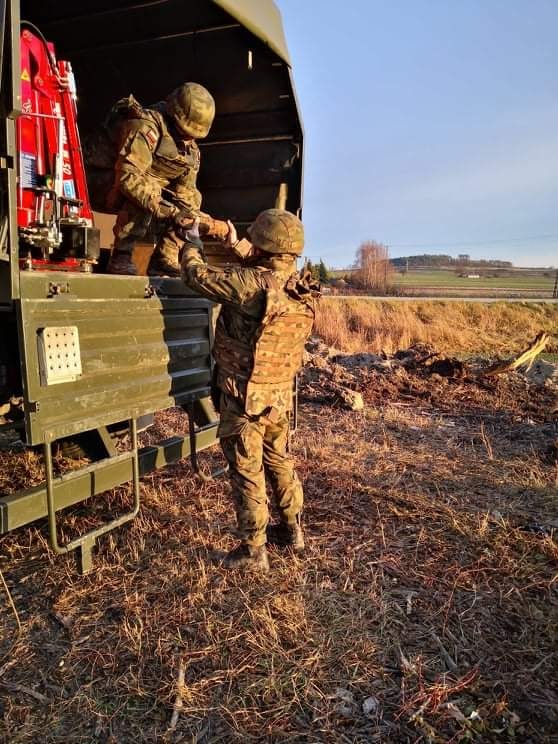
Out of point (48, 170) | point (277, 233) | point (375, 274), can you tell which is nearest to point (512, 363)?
point (277, 233)

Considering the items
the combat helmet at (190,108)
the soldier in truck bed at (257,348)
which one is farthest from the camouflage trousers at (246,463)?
the combat helmet at (190,108)

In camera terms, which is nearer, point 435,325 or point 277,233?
point 277,233

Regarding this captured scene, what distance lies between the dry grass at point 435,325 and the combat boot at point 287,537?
9.51 m

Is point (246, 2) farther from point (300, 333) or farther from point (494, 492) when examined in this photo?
point (494, 492)

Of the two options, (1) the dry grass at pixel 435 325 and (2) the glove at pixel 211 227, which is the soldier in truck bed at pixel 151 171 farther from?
(1) the dry grass at pixel 435 325

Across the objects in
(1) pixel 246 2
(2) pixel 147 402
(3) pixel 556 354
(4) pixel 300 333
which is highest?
(1) pixel 246 2

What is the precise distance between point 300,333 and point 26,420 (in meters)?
1.43

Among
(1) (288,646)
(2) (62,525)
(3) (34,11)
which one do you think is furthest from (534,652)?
(3) (34,11)

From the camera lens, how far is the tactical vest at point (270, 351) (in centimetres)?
286

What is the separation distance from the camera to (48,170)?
3.05 m

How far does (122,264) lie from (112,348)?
118 cm

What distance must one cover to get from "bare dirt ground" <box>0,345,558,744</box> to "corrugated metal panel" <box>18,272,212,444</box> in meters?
0.87

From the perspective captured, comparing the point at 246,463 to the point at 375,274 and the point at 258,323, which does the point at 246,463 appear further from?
the point at 375,274

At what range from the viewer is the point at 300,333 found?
9.98ft
